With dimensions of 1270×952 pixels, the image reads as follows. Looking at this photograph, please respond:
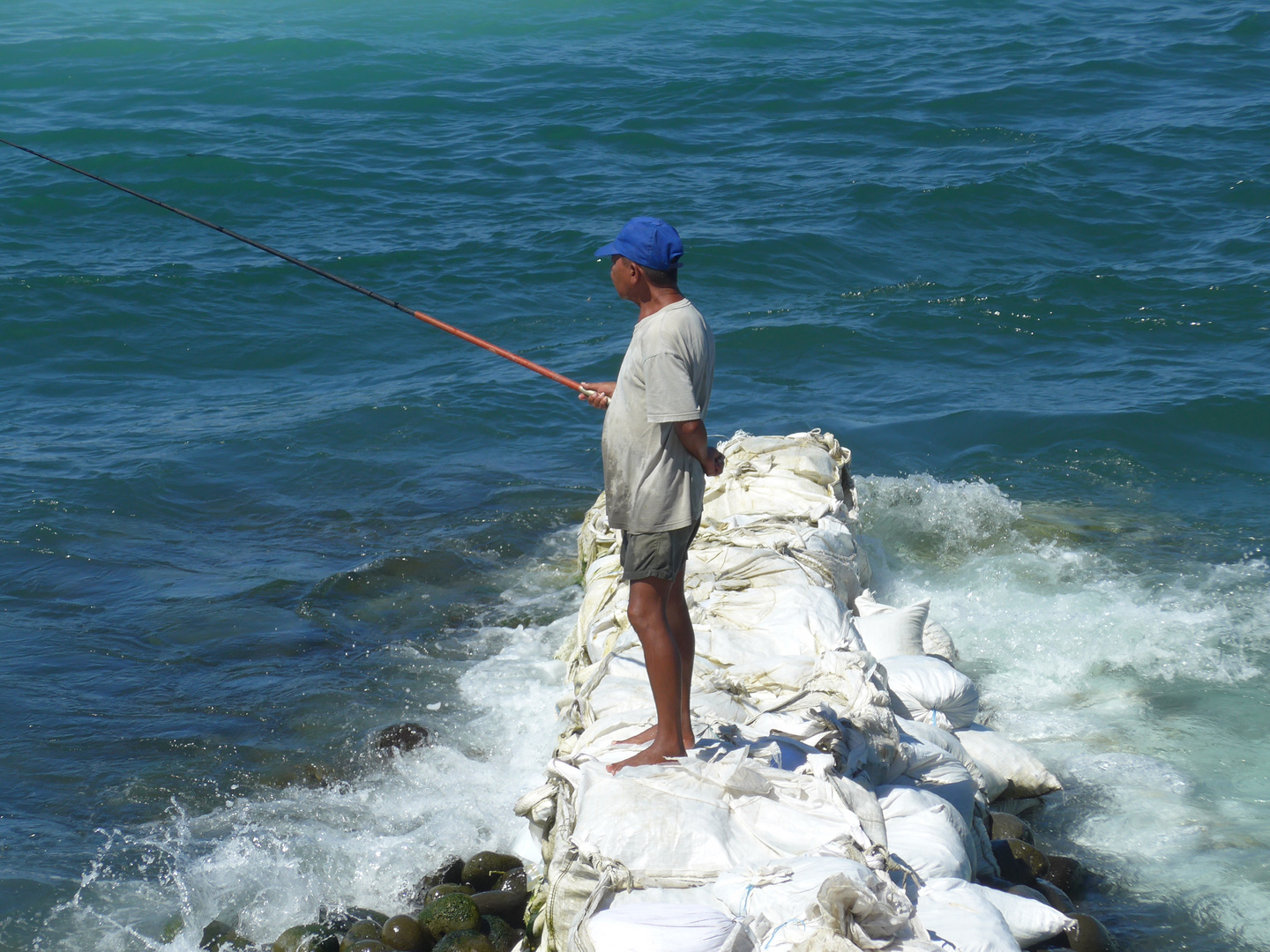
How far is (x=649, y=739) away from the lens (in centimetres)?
387

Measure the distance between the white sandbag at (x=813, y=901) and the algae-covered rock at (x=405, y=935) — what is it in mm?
1393

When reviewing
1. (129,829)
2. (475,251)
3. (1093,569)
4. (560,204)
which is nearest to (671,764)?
(129,829)

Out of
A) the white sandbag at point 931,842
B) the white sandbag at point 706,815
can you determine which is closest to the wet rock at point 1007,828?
the white sandbag at point 931,842

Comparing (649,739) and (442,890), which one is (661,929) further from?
(442,890)

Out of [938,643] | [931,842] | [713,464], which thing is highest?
[713,464]

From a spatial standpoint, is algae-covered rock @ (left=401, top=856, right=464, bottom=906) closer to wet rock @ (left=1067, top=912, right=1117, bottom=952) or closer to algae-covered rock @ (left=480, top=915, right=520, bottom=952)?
algae-covered rock @ (left=480, top=915, right=520, bottom=952)

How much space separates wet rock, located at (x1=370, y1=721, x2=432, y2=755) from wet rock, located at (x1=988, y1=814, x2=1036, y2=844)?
103 inches

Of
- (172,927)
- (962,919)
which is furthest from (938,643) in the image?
(172,927)

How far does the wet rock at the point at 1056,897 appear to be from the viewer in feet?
14.1

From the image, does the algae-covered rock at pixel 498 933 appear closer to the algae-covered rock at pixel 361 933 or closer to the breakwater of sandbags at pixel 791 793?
the breakwater of sandbags at pixel 791 793

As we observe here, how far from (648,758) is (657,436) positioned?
3.45ft

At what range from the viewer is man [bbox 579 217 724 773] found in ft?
10.8

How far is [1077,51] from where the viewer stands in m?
19.6

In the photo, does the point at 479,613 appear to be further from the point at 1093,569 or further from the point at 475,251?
the point at 475,251
